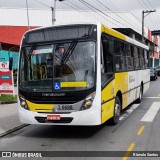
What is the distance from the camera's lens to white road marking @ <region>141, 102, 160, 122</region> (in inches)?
398

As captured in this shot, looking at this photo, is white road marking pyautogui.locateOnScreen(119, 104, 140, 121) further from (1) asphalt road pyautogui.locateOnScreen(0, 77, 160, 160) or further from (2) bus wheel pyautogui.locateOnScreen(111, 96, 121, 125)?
(2) bus wheel pyautogui.locateOnScreen(111, 96, 121, 125)

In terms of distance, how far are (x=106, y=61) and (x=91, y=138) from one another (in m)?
2.03

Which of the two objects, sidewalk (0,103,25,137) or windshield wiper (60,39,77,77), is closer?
windshield wiper (60,39,77,77)

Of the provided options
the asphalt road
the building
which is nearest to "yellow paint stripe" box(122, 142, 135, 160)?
the asphalt road

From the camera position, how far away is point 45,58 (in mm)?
7832

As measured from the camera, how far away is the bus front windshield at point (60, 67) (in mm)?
7453

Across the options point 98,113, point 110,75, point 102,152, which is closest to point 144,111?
point 110,75

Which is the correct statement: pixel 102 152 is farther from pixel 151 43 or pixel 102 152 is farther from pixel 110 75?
pixel 151 43

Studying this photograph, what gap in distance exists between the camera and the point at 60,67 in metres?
7.63

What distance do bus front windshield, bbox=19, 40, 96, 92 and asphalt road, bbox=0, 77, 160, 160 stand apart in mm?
1279

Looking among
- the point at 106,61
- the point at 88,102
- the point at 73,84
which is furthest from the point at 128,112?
the point at 73,84

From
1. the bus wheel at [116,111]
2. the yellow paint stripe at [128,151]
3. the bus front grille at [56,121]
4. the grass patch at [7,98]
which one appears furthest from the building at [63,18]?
the yellow paint stripe at [128,151]

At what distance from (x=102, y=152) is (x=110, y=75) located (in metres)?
2.58

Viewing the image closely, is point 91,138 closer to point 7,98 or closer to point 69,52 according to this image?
point 69,52
